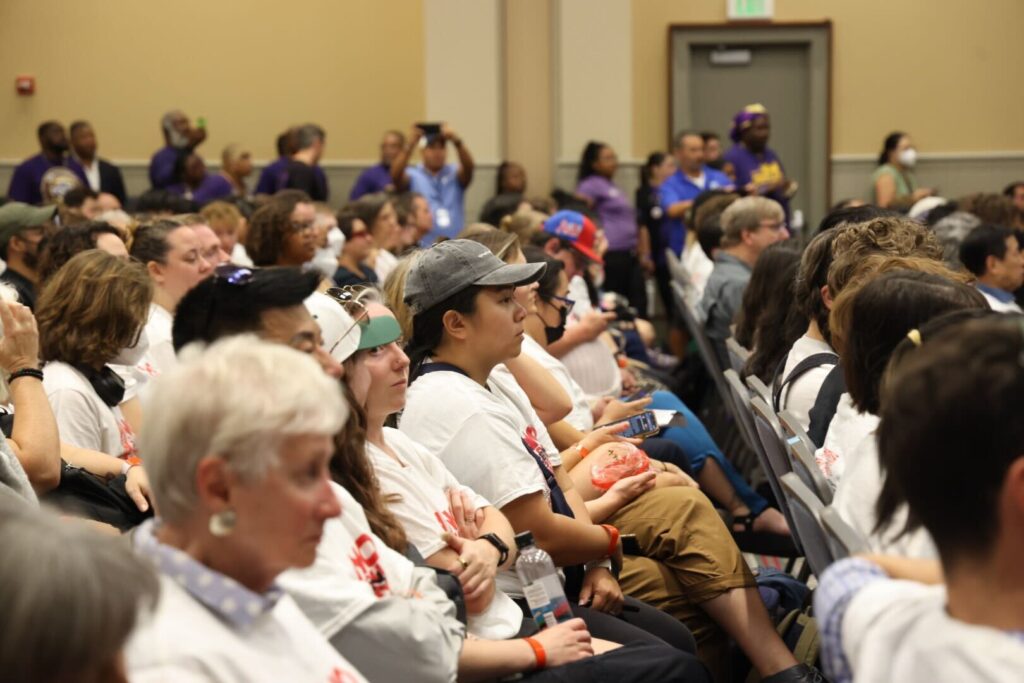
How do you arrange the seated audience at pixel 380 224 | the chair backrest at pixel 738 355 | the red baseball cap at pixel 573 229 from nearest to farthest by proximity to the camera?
the chair backrest at pixel 738 355 < the red baseball cap at pixel 573 229 < the seated audience at pixel 380 224

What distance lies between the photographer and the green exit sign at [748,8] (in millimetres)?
11117

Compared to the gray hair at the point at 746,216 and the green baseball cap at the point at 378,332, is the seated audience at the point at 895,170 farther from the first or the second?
the green baseball cap at the point at 378,332

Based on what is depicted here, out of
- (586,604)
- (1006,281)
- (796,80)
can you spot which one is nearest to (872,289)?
(586,604)

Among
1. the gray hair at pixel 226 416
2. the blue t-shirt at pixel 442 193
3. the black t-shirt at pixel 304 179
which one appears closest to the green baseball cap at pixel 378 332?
the gray hair at pixel 226 416

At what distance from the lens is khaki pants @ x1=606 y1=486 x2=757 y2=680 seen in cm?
318

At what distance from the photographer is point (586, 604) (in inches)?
117

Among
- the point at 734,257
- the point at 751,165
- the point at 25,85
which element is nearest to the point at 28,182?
the point at 25,85

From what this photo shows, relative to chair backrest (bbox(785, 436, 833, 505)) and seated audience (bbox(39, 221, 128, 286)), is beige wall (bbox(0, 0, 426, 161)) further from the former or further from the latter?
chair backrest (bbox(785, 436, 833, 505))

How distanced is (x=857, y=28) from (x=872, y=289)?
31.1 feet

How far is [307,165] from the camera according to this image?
9695 mm

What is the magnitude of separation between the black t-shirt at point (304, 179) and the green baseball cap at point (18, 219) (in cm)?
434

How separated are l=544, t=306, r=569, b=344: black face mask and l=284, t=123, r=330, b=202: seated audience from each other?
18.0ft

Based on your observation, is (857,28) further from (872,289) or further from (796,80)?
(872,289)

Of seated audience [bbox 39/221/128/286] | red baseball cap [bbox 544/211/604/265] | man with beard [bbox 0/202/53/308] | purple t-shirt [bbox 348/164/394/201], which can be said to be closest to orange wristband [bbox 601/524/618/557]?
seated audience [bbox 39/221/128/286]
